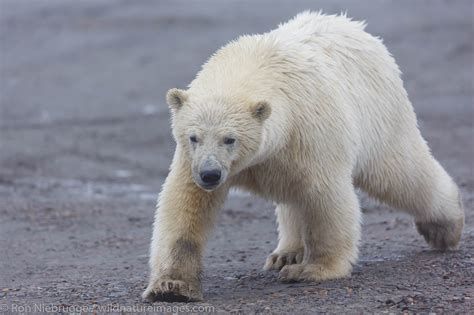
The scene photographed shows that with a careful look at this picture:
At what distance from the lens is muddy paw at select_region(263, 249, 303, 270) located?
6387 mm

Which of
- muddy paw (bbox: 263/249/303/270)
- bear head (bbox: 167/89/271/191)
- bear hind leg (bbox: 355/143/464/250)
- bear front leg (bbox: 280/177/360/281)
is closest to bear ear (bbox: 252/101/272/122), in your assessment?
bear head (bbox: 167/89/271/191)

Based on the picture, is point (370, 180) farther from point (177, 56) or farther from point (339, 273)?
point (177, 56)

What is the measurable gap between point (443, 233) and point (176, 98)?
2.26 metres

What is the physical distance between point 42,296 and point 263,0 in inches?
661

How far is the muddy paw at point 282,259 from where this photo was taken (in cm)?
639

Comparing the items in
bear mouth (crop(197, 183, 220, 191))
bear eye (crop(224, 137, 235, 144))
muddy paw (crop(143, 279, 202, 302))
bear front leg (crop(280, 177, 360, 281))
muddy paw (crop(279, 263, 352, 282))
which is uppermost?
bear eye (crop(224, 137, 235, 144))

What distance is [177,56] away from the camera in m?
17.3

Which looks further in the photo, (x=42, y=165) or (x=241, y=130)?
(x=42, y=165)

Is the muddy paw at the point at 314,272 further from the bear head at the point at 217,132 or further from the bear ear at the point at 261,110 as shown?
the bear ear at the point at 261,110

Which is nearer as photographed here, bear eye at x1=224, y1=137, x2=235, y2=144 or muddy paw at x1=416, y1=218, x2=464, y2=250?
bear eye at x1=224, y1=137, x2=235, y2=144

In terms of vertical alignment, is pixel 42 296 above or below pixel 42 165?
below

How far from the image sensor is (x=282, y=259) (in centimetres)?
640

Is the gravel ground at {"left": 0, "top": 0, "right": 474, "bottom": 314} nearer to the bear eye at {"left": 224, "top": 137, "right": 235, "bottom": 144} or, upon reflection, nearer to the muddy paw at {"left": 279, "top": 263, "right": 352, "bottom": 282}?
the muddy paw at {"left": 279, "top": 263, "right": 352, "bottom": 282}

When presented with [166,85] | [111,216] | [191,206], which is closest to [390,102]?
[191,206]
